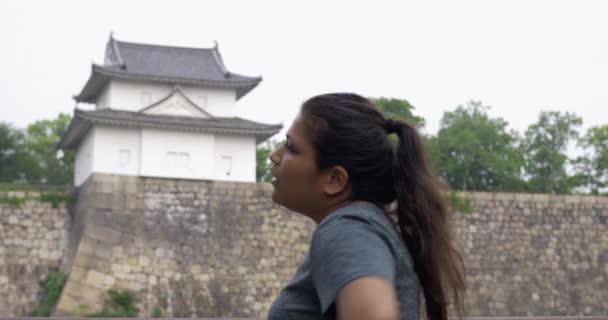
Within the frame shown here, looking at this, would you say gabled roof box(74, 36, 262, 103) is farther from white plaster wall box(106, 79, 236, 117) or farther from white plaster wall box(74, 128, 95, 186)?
white plaster wall box(74, 128, 95, 186)

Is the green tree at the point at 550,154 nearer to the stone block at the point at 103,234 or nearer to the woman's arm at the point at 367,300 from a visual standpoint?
the stone block at the point at 103,234

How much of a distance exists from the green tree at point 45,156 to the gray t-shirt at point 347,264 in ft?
104

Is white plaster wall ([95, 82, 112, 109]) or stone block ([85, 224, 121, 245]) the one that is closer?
stone block ([85, 224, 121, 245])

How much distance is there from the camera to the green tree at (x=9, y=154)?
103 feet

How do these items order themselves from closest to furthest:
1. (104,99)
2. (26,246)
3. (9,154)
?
(26,246)
(104,99)
(9,154)

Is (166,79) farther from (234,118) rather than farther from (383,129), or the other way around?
(383,129)

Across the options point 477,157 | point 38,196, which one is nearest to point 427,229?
point 38,196

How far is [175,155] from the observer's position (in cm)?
2216

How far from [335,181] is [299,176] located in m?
0.06

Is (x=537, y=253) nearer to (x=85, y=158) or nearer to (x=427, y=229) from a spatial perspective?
(x=85, y=158)

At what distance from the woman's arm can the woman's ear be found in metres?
0.29

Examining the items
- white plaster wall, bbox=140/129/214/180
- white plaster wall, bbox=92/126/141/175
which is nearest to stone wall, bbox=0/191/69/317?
white plaster wall, bbox=92/126/141/175

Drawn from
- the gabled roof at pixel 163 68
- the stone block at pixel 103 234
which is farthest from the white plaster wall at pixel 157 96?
the stone block at pixel 103 234

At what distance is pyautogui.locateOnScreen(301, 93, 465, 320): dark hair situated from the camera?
1.65 meters
